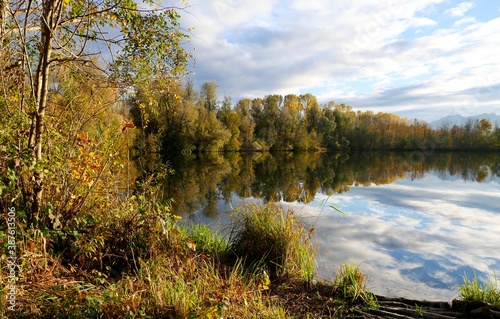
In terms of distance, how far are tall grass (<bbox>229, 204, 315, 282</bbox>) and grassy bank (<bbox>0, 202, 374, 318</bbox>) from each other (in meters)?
0.02

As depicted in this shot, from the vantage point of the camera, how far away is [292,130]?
75.0 m

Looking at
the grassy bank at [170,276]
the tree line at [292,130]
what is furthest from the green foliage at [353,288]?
the tree line at [292,130]

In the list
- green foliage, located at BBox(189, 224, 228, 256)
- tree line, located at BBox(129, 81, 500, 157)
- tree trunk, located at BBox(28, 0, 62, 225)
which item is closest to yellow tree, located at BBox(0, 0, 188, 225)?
tree trunk, located at BBox(28, 0, 62, 225)

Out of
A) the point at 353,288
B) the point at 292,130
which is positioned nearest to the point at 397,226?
the point at 353,288

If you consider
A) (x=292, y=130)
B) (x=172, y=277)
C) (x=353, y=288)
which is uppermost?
(x=292, y=130)

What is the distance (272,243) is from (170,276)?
2127mm

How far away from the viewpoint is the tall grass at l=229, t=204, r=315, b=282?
5676 mm

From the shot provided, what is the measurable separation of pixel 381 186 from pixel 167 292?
2289cm

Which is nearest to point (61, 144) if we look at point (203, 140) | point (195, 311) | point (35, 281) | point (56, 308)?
point (35, 281)

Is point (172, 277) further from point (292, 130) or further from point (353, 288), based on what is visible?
point (292, 130)

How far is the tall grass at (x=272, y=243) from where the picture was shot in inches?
223

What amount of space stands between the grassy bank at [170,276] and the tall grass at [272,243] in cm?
2

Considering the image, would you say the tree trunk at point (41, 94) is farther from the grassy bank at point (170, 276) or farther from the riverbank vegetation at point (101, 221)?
the grassy bank at point (170, 276)

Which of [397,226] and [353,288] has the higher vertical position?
[353,288]
